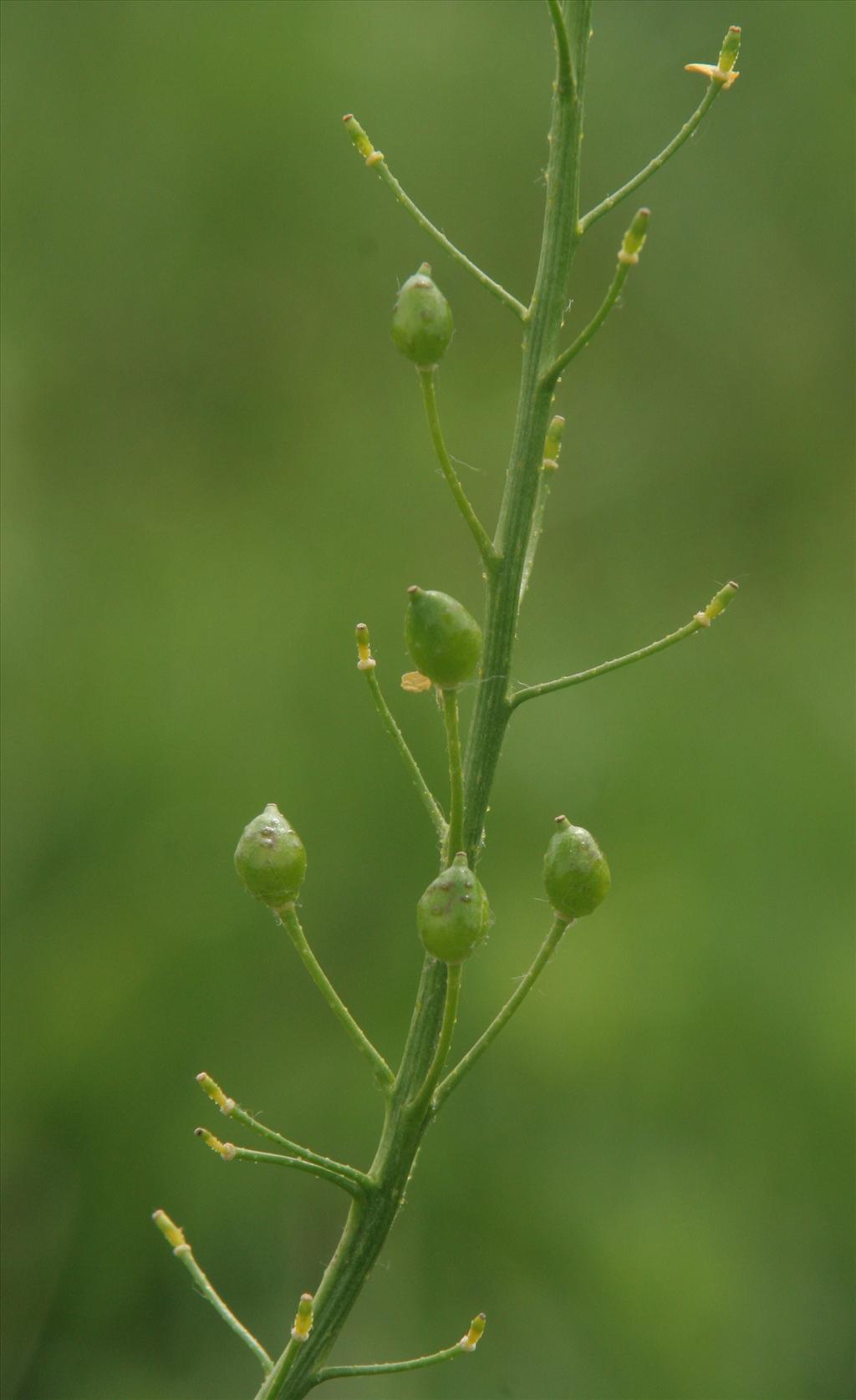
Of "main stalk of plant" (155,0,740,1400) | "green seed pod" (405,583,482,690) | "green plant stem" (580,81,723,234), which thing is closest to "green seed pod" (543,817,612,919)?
"main stalk of plant" (155,0,740,1400)

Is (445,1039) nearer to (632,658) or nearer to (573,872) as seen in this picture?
(573,872)

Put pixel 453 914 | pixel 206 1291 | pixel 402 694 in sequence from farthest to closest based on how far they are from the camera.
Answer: pixel 402 694, pixel 206 1291, pixel 453 914

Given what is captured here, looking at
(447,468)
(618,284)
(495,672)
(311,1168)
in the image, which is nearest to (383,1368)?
(311,1168)

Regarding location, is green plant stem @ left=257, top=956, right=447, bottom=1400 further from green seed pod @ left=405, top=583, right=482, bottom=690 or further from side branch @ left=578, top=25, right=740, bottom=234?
side branch @ left=578, top=25, right=740, bottom=234

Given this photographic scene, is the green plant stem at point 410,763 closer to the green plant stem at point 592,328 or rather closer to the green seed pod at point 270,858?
the green seed pod at point 270,858

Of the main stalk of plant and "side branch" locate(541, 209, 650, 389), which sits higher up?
"side branch" locate(541, 209, 650, 389)

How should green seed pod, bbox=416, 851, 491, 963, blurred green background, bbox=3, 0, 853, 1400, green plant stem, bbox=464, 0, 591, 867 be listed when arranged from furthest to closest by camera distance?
blurred green background, bbox=3, 0, 853, 1400
green plant stem, bbox=464, 0, 591, 867
green seed pod, bbox=416, 851, 491, 963

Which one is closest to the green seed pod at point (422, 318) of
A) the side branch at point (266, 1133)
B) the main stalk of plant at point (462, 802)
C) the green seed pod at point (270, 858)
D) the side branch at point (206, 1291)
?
the main stalk of plant at point (462, 802)
